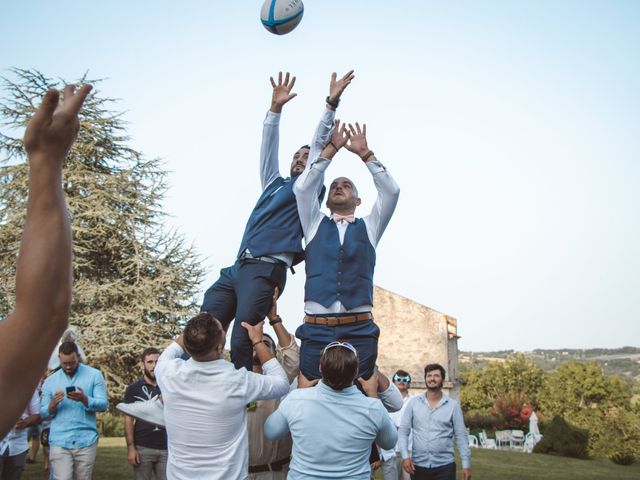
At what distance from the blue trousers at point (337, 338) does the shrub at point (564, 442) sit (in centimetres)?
2618

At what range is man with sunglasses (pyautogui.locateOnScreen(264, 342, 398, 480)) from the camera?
4.11 m

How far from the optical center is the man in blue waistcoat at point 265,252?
5113 millimetres

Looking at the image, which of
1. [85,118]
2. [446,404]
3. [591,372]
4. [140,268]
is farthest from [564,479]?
[591,372]

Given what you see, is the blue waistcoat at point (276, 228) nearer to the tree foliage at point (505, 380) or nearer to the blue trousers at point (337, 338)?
the blue trousers at point (337, 338)

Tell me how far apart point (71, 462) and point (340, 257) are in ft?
14.6

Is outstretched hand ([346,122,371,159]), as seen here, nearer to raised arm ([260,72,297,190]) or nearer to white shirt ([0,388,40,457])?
raised arm ([260,72,297,190])

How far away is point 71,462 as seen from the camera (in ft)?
25.3

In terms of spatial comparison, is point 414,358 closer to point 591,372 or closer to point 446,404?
point 446,404

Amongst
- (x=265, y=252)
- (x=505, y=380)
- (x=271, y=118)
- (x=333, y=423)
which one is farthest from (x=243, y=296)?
(x=505, y=380)

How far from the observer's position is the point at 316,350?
5215 millimetres

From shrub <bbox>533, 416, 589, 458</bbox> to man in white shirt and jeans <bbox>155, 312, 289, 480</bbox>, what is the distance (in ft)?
89.4

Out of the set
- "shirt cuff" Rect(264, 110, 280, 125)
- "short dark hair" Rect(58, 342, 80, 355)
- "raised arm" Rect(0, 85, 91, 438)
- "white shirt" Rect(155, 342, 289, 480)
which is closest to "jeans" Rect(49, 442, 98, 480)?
"short dark hair" Rect(58, 342, 80, 355)

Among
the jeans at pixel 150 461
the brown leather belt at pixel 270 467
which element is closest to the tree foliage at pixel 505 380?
the jeans at pixel 150 461

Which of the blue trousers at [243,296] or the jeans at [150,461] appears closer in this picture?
the blue trousers at [243,296]
